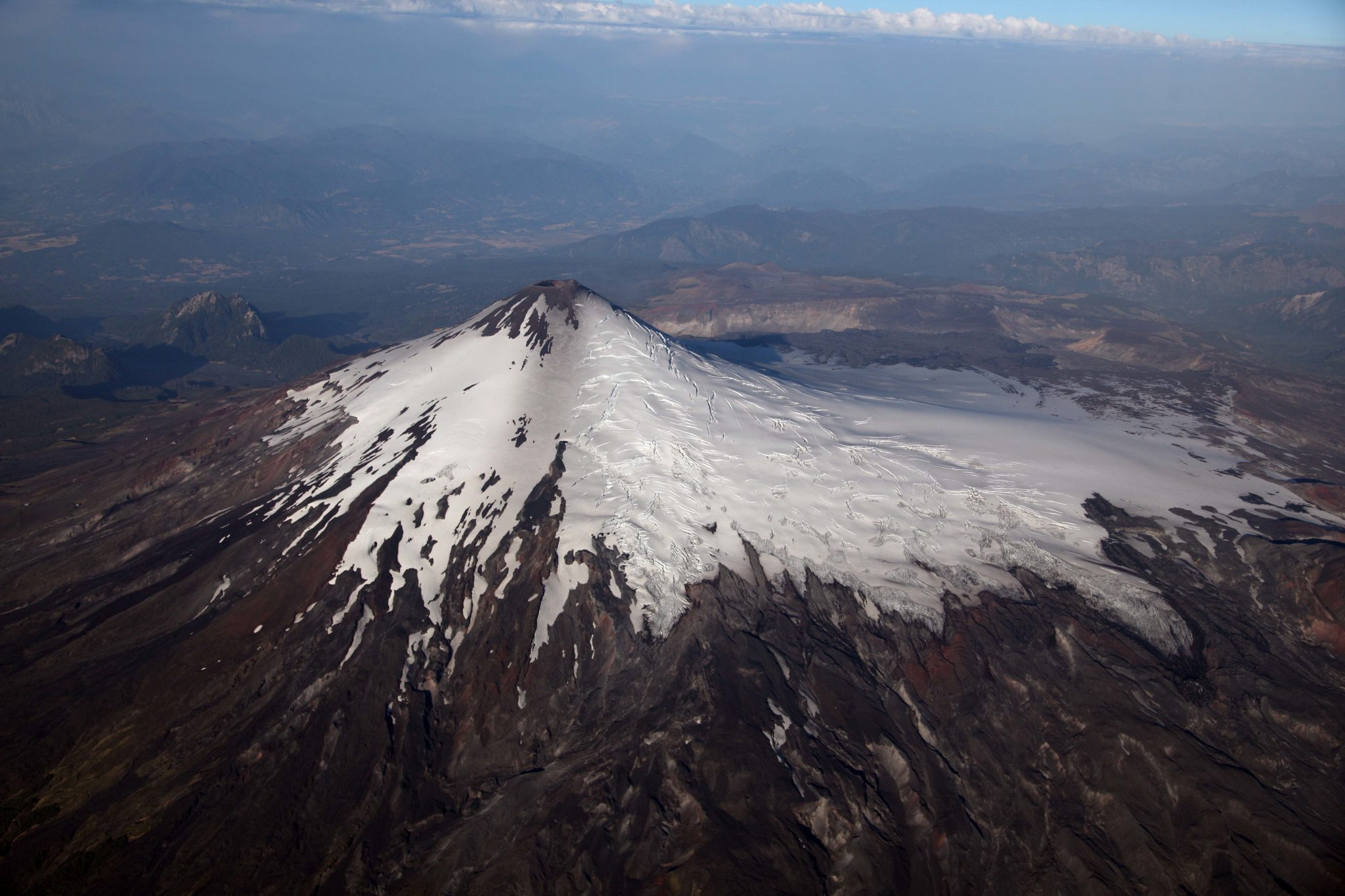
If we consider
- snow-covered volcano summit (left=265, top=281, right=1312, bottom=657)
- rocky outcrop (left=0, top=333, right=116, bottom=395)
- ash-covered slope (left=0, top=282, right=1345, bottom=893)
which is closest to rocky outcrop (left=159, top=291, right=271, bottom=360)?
rocky outcrop (left=0, top=333, right=116, bottom=395)

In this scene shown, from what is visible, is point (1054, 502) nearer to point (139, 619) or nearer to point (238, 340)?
point (139, 619)

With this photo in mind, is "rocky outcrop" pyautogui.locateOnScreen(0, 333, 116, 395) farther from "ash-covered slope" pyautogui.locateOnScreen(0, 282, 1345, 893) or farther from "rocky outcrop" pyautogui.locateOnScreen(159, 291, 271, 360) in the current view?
"ash-covered slope" pyautogui.locateOnScreen(0, 282, 1345, 893)

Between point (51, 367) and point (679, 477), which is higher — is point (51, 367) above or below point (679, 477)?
below

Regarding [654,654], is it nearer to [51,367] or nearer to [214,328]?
[51,367]

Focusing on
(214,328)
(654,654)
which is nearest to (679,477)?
(654,654)

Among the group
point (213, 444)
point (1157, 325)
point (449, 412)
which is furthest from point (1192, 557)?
point (1157, 325)

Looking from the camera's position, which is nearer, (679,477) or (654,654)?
(654,654)

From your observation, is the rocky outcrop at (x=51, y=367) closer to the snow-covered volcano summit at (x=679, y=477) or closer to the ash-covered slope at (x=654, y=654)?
the ash-covered slope at (x=654, y=654)
